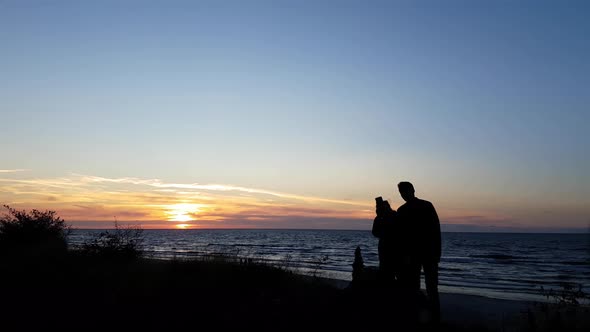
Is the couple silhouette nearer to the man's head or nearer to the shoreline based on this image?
the man's head

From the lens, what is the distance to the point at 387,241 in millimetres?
9344

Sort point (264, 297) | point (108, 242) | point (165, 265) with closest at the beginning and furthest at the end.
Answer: point (264, 297) → point (165, 265) → point (108, 242)

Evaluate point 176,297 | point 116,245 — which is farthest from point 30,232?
point 176,297

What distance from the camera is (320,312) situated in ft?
29.5

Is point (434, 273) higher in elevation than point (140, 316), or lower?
higher

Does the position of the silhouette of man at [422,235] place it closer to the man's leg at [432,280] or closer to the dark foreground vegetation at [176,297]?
the man's leg at [432,280]

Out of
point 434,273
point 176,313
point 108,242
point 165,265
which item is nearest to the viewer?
point 434,273

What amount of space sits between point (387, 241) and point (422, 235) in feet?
5.43

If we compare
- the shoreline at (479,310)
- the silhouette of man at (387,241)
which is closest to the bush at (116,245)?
the shoreline at (479,310)

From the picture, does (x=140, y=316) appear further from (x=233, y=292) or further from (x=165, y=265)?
(x=165, y=265)

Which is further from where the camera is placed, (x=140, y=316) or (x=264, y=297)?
(x=264, y=297)

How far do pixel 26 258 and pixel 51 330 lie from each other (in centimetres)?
806

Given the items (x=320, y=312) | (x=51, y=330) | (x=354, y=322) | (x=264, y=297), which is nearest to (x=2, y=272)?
(x=51, y=330)

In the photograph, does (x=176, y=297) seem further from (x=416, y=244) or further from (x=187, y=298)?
(x=416, y=244)
